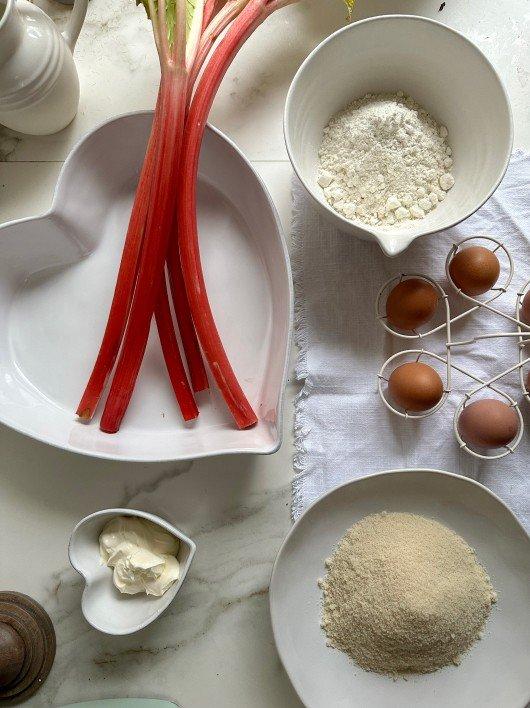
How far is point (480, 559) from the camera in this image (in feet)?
2.91

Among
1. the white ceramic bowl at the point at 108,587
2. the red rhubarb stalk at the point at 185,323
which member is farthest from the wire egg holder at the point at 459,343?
the white ceramic bowl at the point at 108,587

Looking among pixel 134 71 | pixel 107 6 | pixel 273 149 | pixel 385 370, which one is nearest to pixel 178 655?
pixel 385 370

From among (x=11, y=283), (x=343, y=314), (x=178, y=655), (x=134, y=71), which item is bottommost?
(x=178, y=655)

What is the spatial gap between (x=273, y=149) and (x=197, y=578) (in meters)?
0.68

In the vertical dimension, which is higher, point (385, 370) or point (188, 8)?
point (188, 8)

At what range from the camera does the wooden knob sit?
83cm

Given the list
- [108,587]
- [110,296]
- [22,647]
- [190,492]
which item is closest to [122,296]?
[110,296]

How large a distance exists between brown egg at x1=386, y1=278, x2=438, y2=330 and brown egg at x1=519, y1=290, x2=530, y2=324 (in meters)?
0.13

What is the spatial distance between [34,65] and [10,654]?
2.66ft

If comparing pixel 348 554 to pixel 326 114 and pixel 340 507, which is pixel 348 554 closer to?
pixel 340 507

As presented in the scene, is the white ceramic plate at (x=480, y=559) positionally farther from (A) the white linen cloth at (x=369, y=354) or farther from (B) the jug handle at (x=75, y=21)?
(B) the jug handle at (x=75, y=21)

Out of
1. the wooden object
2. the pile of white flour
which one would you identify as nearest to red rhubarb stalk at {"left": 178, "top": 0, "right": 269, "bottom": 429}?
the pile of white flour

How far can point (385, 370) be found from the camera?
0.93 m

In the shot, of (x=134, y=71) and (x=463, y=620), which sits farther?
(x=134, y=71)
